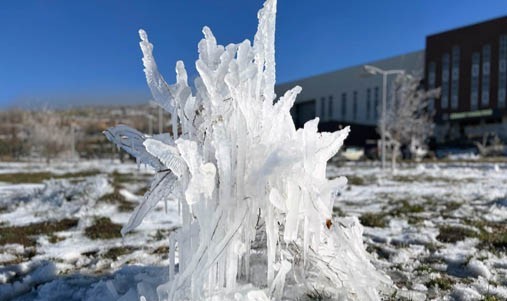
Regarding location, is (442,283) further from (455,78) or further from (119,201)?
(455,78)

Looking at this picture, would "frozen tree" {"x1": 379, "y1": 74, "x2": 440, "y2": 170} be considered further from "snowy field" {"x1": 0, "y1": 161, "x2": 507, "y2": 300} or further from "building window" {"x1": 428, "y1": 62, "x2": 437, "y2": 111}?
"building window" {"x1": 428, "y1": 62, "x2": 437, "y2": 111}

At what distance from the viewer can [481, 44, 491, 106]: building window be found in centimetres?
5453

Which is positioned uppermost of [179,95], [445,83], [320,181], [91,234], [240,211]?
[445,83]

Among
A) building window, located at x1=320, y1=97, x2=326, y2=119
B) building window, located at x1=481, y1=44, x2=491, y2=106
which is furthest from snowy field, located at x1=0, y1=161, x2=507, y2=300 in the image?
building window, located at x1=320, y1=97, x2=326, y2=119

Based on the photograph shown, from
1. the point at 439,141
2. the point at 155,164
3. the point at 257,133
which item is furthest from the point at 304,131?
the point at 439,141

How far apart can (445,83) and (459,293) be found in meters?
63.3

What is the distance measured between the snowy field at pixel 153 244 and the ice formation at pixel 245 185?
544 mm

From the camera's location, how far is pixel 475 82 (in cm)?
5625

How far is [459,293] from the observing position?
3.12 meters

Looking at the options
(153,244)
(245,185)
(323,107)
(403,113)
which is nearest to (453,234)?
(153,244)

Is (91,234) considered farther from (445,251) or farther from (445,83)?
(445,83)

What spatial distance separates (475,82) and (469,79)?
2.94 ft

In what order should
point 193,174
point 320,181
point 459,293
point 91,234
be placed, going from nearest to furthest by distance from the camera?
point 193,174 → point 320,181 → point 459,293 → point 91,234

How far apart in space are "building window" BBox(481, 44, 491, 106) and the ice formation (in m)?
61.4
